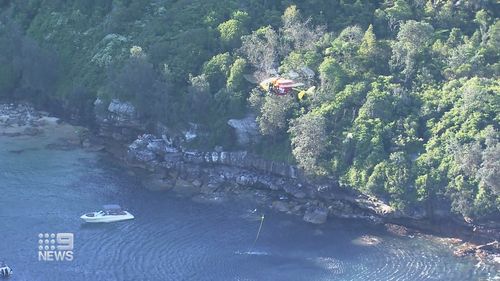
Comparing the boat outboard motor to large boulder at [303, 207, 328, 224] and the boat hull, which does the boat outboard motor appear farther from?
large boulder at [303, 207, 328, 224]

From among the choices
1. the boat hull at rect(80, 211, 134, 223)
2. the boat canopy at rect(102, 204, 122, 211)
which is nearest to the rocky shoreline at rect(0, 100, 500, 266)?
the boat canopy at rect(102, 204, 122, 211)

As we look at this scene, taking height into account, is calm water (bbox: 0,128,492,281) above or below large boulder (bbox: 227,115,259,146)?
below

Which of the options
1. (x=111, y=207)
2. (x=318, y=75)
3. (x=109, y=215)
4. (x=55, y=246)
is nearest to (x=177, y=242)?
(x=109, y=215)

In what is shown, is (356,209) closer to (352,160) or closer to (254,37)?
(352,160)

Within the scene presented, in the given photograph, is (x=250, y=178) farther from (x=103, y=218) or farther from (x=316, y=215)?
(x=103, y=218)

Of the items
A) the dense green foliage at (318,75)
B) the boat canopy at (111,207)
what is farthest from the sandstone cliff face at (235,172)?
the boat canopy at (111,207)

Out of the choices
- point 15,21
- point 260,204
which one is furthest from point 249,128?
point 15,21

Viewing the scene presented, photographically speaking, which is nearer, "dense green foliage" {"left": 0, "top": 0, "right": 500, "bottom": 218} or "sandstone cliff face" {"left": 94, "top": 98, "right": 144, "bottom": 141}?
"dense green foliage" {"left": 0, "top": 0, "right": 500, "bottom": 218}
